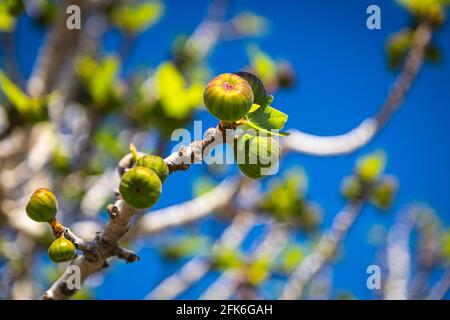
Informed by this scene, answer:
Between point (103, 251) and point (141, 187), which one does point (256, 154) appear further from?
point (103, 251)

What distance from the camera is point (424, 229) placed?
655 cm

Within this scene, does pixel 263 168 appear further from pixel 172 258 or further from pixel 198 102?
pixel 172 258

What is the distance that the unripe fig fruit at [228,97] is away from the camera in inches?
50.5

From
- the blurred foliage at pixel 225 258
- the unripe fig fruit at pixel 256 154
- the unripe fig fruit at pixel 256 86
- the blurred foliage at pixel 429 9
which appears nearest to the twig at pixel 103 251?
the unripe fig fruit at pixel 256 154

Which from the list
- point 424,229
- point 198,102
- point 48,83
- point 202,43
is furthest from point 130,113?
point 424,229

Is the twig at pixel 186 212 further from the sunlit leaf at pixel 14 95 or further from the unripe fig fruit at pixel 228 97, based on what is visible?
the unripe fig fruit at pixel 228 97

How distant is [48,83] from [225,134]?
3218mm

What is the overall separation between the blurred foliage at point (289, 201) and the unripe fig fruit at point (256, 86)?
3322 mm

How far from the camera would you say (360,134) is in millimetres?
3477

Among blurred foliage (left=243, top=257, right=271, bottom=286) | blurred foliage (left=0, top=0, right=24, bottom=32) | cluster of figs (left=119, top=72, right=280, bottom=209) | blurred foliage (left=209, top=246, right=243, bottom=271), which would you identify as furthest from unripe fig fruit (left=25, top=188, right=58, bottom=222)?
blurred foliage (left=243, top=257, right=271, bottom=286)

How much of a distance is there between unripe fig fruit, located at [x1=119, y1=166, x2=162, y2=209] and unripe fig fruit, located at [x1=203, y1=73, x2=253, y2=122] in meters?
0.24

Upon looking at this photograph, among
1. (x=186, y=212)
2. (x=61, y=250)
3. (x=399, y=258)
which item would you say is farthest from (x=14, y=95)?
(x=399, y=258)
